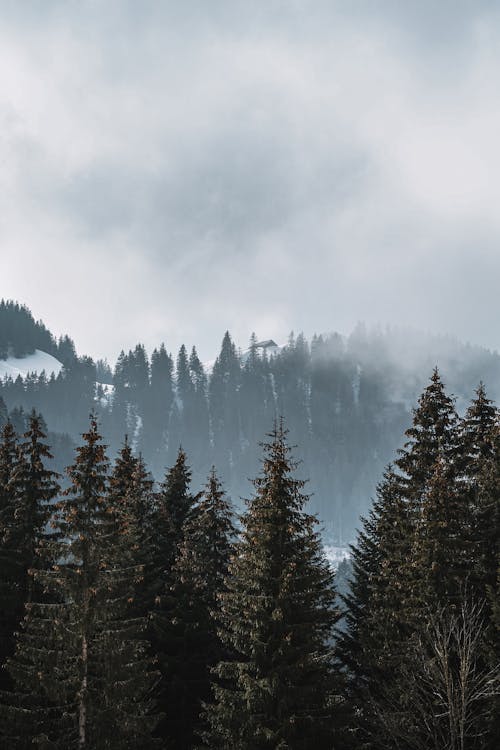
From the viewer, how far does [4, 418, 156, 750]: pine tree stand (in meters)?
17.6

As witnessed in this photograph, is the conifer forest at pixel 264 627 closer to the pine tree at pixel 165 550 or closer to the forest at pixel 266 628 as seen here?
the forest at pixel 266 628

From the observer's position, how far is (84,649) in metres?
17.9

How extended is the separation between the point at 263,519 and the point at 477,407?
42.6ft

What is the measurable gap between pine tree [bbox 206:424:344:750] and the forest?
64mm

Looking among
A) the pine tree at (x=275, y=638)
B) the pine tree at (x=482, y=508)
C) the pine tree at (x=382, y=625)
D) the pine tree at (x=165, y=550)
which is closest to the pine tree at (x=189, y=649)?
the pine tree at (x=165, y=550)

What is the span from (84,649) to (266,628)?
576 cm

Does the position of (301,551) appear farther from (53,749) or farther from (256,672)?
(53,749)

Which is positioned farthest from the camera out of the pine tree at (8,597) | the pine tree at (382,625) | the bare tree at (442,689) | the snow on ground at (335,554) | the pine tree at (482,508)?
the snow on ground at (335,554)

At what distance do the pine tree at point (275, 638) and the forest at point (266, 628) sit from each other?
6 cm

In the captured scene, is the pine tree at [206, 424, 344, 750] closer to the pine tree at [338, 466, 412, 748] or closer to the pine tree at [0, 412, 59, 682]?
the pine tree at [338, 466, 412, 748]

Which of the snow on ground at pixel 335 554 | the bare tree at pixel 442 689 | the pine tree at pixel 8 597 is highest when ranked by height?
the snow on ground at pixel 335 554

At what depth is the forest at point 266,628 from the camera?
17.6m

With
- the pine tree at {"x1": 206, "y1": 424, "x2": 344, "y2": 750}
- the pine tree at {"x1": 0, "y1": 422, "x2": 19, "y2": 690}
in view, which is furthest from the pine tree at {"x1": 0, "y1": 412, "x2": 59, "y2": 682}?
the pine tree at {"x1": 206, "y1": 424, "x2": 344, "y2": 750}

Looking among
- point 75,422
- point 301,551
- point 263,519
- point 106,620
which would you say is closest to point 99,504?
point 106,620
